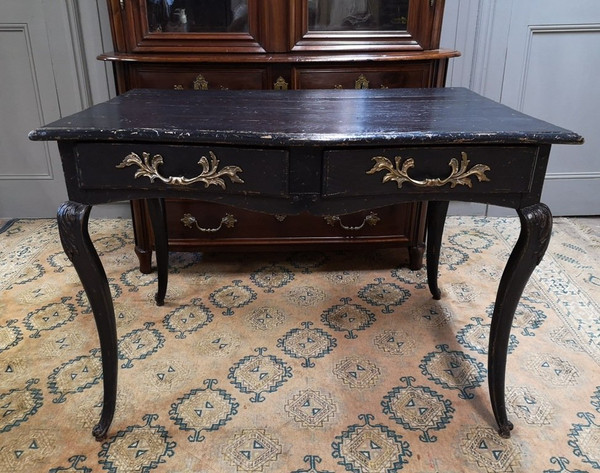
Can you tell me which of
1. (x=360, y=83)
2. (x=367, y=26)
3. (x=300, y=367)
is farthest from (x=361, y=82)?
(x=300, y=367)

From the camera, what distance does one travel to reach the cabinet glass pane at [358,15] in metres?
1.84

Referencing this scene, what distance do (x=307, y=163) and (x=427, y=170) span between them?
0.88ft

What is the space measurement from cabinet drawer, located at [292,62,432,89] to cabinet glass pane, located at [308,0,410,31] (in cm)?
15

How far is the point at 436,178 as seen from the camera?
1083 mm

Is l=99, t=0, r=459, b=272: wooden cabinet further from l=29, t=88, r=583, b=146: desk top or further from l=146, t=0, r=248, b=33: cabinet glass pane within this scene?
l=29, t=88, r=583, b=146: desk top

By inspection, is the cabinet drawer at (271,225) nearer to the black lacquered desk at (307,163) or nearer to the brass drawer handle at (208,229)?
the brass drawer handle at (208,229)

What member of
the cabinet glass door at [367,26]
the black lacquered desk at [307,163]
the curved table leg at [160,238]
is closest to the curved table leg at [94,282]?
the black lacquered desk at [307,163]

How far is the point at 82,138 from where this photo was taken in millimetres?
1052

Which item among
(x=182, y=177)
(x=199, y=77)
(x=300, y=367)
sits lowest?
(x=300, y=367)

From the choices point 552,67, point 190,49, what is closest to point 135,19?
point 190,49

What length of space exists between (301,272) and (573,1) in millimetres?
1874

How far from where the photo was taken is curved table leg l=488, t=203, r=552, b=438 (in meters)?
1.11

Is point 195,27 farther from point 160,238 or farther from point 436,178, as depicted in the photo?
point 436,178

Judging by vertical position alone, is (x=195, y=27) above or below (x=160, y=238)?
above
